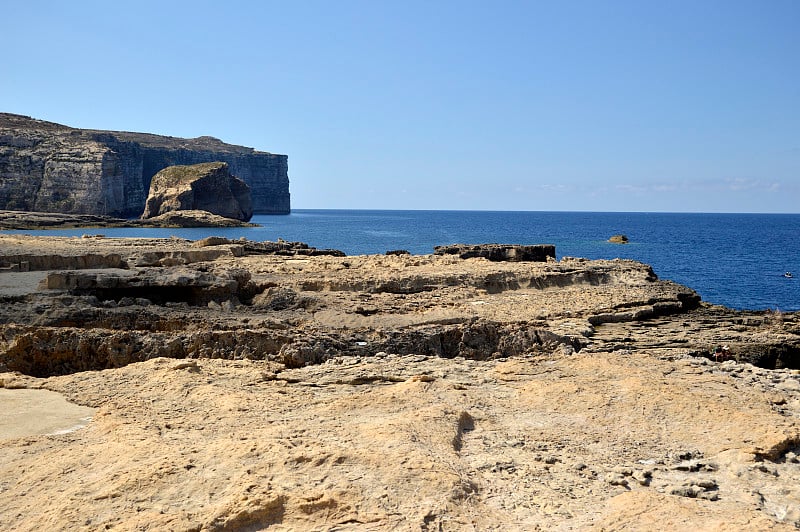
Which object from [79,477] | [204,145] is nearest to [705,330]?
[79,477]

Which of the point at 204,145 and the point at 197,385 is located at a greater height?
the point at 204,145

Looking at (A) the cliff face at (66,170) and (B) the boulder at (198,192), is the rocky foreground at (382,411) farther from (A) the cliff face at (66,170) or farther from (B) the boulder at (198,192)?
(B) the boulder at (198,192)

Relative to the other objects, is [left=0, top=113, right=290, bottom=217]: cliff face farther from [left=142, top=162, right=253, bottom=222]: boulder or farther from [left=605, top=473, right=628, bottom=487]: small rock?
[left=605, top=473, right=628, bottom=487]: small rock

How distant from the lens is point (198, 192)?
9838cm

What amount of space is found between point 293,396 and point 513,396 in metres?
3.22

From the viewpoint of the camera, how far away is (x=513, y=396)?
10000 mm

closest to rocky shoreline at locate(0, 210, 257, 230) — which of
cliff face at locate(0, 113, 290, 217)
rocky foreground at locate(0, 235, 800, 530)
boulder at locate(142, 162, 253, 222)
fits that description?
boulder at locate(142, 162, 253, 222)

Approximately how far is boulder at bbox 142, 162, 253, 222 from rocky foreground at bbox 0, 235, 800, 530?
81.9 meters

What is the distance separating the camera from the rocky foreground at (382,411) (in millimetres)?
6160

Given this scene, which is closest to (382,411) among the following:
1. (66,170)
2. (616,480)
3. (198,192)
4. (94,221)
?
(616,480)

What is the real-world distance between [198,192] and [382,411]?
9500 cm

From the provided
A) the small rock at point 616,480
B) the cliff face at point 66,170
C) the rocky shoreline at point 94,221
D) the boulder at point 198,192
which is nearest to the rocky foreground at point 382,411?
the small rock at point 616,480

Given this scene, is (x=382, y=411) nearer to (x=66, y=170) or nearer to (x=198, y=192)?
(x=66, y=170)

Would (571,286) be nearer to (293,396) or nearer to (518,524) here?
(293,396)
